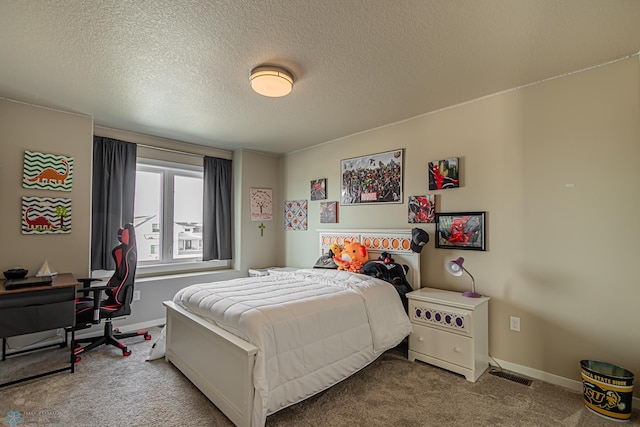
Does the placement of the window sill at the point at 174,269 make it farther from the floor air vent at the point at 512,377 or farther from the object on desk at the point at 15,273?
the floor air vent at the point at 512,377

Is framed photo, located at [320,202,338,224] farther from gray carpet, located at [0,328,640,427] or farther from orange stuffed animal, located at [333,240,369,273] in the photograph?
gray carpet, located at [0,328,640,427]

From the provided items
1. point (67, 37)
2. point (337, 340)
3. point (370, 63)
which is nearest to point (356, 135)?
point (370, 63)

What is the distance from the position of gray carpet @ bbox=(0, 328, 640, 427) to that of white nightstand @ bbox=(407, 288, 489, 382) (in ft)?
0.37

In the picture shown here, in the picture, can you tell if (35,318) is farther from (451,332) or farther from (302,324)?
(451,332)

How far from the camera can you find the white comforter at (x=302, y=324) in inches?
77.9

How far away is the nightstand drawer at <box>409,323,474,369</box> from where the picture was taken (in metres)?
2.59

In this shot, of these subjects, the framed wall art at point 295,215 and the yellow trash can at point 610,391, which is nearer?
the yellow trash can at point 610,391

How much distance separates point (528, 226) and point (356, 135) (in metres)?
2.34

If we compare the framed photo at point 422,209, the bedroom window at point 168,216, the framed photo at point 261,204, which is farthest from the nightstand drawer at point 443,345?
the bedroom window at point 168,216

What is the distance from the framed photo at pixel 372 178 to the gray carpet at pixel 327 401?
1962mm

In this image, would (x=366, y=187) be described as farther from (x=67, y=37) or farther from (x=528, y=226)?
(x=67, y=37)

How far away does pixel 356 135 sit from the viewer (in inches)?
163

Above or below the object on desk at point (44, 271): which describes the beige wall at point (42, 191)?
above

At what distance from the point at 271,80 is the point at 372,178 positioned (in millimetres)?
2000
